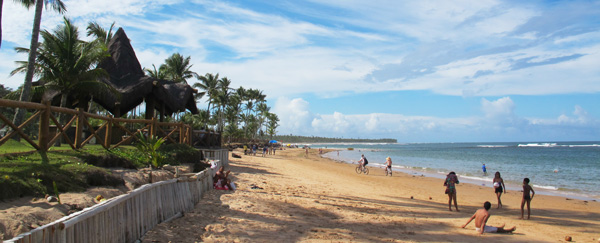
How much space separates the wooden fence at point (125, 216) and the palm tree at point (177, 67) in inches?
1308

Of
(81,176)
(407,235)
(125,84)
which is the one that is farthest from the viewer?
(125,84)

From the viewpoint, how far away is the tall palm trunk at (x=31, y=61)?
13.1 m

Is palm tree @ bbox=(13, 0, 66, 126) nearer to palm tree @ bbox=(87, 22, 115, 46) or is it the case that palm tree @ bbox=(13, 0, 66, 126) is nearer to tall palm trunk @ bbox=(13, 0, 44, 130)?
tall palm trunk @ bbox=(13, 0, 44, 130)

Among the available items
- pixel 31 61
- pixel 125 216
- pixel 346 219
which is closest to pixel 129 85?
pixel 31 61

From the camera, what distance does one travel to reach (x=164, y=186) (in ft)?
21.1

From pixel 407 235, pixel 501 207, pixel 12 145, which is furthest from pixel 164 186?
pixel 501 207

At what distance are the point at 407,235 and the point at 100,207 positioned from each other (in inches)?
228

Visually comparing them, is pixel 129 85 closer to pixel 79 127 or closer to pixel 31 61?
pixel 31 61

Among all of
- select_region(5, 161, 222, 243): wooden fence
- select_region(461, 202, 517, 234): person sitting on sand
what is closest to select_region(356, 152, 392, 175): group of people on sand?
select_region(461, 202, 517, 234): person sitting on sand

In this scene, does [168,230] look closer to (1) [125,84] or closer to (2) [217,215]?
(2) [217,215]

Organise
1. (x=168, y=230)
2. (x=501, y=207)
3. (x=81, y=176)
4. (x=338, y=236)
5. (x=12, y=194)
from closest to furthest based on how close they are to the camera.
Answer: (x=12, y=194) < (x=81, y=176) < (x=168, y=230) < (x=338, y=236) < (x=501, y=207)

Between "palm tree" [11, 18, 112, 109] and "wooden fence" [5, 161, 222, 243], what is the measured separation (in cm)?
1027

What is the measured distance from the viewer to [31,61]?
1350 cm

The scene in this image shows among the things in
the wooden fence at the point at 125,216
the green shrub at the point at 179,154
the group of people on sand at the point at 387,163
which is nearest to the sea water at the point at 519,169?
the group of people on sand at the point at 387,163
